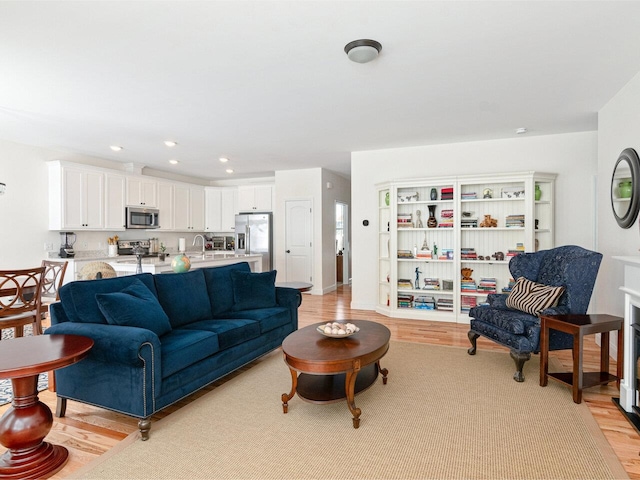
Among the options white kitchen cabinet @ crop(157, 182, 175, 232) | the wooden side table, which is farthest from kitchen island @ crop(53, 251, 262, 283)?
the wooden side table

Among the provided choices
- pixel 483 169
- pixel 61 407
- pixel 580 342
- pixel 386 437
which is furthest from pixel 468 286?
pixel 61 407

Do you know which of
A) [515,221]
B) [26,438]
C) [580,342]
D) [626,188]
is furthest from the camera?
[515,221]

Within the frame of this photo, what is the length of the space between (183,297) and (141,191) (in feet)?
14.5

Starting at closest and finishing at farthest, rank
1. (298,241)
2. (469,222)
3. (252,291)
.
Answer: (252,291) < (469,222) < (298,241)

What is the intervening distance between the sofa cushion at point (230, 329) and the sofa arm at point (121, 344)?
0.68m

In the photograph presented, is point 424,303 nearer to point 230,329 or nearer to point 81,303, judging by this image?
point 230,329

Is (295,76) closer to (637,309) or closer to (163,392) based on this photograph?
(163,392)

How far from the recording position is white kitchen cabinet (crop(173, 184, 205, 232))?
7.77 metres

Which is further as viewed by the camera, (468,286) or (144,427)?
(468,286)

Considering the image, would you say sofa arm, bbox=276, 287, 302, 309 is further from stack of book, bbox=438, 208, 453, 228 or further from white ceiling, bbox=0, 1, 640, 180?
stack of book, bbox=438, 208, 453, 228

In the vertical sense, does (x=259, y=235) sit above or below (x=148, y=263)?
above

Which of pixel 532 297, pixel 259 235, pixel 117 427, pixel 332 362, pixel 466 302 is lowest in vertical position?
pixel 117 427

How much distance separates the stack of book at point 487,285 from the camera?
5.12 m

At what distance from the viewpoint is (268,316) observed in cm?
356
